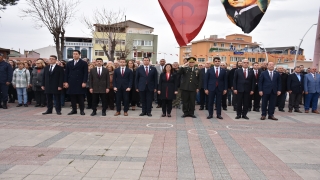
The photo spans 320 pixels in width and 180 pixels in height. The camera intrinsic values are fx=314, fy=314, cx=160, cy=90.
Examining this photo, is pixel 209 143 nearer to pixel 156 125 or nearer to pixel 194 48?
pixel 156 125

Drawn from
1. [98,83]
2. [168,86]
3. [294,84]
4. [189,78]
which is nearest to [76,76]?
[98,83]

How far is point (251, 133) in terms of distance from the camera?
318 inches

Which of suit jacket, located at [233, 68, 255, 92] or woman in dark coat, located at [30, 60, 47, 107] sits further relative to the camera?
woman in dark coat, located at [30, 60, 47, 107]

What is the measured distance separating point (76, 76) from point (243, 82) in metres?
5.56

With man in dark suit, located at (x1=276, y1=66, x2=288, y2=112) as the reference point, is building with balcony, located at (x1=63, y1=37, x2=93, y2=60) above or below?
above

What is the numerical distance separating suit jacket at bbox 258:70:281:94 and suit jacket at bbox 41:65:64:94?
676 cm

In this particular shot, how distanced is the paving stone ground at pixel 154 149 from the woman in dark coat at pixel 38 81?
8.40 ft

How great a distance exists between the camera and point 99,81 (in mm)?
10586

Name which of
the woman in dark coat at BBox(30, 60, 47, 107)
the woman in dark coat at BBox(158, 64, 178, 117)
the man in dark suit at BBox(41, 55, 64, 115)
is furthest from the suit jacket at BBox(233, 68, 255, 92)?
the woman in dark coat at BBox(30, 60, 47, 107)

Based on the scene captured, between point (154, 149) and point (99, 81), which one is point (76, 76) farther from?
point (154, 149)

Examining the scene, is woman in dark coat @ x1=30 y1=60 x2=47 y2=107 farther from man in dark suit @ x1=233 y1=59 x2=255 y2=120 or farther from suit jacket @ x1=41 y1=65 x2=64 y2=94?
man in dark suit @ x1=233 y1=59 x2=255 y2=120

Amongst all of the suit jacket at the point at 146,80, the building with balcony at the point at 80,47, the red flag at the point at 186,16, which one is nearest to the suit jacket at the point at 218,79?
the suit jacket at the point at 146,80

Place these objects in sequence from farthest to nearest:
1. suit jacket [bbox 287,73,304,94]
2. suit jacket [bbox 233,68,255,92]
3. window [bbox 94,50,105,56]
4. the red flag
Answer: window [bbox 94,50,105,56], suit jacket [bbox 287,73,304,94], suit jacket [bbox 233,68,255,92], the red flag

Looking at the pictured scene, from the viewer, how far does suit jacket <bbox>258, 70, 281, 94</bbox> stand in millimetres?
10445
